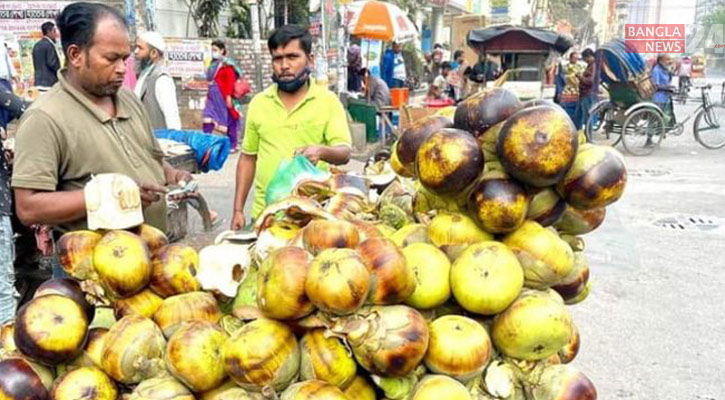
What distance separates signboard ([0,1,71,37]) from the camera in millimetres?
10062

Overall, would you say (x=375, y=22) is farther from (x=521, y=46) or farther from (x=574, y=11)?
(x=574, y=11)

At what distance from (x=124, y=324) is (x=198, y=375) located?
8.7 inches

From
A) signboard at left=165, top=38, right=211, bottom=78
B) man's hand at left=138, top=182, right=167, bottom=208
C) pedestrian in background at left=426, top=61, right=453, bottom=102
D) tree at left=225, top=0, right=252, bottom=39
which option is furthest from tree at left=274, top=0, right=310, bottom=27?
man's hand at left=138, top=182, right=167, bottom=208

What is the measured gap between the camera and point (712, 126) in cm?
1134

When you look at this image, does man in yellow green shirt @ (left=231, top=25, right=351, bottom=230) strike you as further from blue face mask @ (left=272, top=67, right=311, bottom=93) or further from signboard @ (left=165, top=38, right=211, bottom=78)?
signboard @ (left=165, top=38, right=211, bottom=78)

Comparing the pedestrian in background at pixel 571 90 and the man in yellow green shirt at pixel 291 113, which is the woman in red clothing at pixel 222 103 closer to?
the man in yellow green shirt at pixel 291 113

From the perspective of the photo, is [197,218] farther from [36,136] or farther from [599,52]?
[599,52]

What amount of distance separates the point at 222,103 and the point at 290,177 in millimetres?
6848

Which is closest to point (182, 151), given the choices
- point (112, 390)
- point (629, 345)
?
point (112, 390)

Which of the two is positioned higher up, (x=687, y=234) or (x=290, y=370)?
(x=290, y=370)

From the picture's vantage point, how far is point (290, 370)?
133 centimetres

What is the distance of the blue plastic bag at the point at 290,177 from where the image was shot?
207cm

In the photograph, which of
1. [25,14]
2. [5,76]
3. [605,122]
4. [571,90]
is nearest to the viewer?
[5,76]

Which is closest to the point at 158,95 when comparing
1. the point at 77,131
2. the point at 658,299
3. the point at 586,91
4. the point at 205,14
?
the point at 77,131
